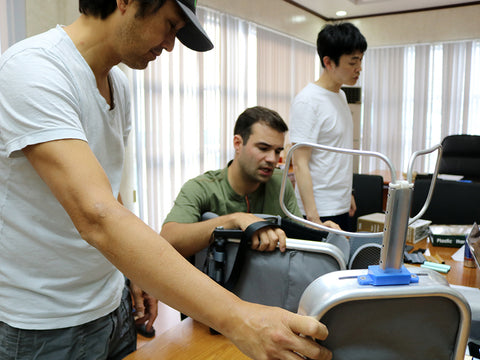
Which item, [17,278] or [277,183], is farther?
[277,183]

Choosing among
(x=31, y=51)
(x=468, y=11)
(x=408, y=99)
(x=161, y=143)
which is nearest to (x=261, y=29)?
(x=161, y=143)

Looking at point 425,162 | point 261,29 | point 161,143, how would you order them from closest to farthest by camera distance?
1. point 161,143
2. point 261,29
3. point 425,162

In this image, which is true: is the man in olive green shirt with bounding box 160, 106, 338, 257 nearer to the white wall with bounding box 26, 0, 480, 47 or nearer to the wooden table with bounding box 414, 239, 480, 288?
the wooden table with bounding box 414, 239, 480, 288

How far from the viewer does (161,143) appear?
12.7 ft

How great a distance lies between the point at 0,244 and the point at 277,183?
1.18 meters

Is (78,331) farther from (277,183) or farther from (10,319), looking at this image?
(277,183)

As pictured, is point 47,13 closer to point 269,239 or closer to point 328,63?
point 328,63

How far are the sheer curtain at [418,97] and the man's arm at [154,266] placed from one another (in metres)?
5.78

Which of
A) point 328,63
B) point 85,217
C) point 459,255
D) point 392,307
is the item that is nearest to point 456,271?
point 459,255

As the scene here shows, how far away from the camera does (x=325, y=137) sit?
2.12 meters

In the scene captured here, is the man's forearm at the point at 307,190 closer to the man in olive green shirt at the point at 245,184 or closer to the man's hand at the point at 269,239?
the man in olive green shirt at the point at 245,184

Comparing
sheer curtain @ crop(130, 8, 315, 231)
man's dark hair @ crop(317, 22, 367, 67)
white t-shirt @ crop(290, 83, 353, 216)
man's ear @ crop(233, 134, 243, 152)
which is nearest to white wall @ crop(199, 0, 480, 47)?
sheer curtain @ crop(130, 8, 315, 231)

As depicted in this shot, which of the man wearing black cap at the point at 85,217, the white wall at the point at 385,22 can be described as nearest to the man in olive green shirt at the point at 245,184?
the man wearing black cap at the point at 85,217

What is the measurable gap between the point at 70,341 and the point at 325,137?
157 centimetres
